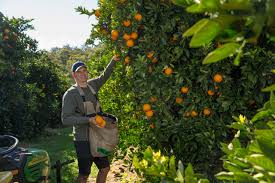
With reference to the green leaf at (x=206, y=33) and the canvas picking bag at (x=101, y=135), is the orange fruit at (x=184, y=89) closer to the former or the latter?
the canvas picking bag at (x=101, y=135)

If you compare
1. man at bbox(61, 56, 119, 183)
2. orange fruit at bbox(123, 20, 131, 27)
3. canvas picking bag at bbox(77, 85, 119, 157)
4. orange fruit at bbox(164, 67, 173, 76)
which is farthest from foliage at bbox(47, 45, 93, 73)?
orange fruit at bbox(164, 67, 173, 76)

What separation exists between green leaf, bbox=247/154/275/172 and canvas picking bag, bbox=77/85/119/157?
11.5 ft

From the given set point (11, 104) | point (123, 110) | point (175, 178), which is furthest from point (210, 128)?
point (11, 104)

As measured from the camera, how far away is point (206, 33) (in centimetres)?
106

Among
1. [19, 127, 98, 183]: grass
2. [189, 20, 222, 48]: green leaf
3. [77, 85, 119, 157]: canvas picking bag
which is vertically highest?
[189, 20, 222, 48]: green leaf

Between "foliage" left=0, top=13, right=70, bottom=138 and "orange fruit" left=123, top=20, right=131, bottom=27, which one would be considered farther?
"foliage" left=0, top=13, right=70, bottom=138

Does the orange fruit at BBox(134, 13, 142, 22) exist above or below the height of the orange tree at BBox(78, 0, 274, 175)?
above

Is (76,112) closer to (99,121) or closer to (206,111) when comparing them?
(99,121)

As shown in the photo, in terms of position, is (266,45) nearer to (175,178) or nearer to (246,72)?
(246,72)

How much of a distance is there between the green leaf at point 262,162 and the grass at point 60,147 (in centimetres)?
594

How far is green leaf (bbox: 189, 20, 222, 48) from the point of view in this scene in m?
1.05

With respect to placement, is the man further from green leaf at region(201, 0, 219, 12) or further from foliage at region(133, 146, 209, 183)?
green leaf at region(201, 0, 219, 12)

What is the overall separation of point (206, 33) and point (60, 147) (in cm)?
1030

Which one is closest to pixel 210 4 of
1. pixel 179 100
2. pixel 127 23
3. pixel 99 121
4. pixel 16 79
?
pixel 179 100
